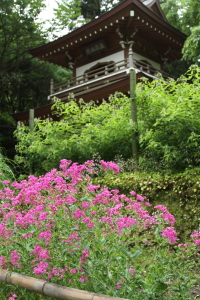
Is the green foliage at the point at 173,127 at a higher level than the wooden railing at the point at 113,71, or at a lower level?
lower

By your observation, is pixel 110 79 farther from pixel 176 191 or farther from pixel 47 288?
pixel 47 288

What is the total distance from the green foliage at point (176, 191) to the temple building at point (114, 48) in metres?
5.17

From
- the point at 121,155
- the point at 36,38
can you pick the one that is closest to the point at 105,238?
the point at 121,155

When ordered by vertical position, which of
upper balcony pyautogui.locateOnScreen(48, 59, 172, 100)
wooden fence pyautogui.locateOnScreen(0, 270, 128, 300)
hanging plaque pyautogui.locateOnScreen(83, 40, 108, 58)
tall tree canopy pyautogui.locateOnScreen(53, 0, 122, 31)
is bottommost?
wooden fence pyautogui.locateOnScreen(0, 270, 128, 300)

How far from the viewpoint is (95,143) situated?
7.20 meters

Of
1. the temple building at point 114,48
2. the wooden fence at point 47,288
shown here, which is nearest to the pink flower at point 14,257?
the wooden fence at point 47,288

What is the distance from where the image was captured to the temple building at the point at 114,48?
11.1 meters

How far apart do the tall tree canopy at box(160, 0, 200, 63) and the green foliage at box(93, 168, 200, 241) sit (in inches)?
296

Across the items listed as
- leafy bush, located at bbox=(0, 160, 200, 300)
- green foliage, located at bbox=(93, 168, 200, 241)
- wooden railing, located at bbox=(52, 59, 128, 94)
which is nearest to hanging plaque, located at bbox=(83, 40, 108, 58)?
wooden railing, located at bbox=(52, 59, 128, 94)

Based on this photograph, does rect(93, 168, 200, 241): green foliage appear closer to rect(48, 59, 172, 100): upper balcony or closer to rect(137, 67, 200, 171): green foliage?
rect(137, 67, 200, 171): green foliage

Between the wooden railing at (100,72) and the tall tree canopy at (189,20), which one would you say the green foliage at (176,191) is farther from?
the tall tree canopy at (189,20)

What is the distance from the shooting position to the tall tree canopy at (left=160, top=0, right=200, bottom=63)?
11503 mm

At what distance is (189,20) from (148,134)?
10302 millimetres

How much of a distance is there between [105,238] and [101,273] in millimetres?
246
